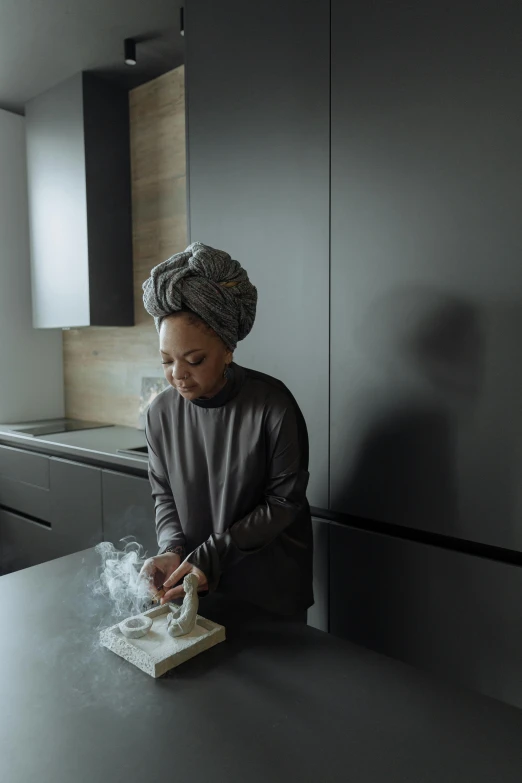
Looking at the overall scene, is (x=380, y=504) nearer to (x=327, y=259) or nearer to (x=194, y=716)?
(x=327, y=259)

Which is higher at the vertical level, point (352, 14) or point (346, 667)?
point (352, 14)

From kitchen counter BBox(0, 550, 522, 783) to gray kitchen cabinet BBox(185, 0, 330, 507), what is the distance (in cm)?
87

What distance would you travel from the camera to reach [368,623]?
5.59 feet

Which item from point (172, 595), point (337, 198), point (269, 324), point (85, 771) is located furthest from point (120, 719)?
point (337, 198)

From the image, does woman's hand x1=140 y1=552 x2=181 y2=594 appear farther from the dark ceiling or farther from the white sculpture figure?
the dark ceiling

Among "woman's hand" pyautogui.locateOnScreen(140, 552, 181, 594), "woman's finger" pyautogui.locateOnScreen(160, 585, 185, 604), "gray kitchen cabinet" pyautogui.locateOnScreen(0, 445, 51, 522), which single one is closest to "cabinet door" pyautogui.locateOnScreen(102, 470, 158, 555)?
"gray kitchen cabinet" pyautogui.locateOnScreen(0, 445, 51, 522)

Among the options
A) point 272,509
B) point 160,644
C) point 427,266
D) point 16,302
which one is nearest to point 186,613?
point 160,644

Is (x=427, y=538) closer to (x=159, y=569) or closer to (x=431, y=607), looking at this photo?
(x=431, y=607)

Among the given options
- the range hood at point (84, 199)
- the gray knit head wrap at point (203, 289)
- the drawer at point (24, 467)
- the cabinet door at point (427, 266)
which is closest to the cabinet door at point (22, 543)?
the drawer at point (24, 467)

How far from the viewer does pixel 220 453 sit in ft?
4.48

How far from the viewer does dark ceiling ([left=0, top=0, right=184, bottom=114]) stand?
241 cm

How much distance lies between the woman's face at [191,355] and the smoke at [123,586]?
1.31 ft

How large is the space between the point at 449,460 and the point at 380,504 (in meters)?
0.25

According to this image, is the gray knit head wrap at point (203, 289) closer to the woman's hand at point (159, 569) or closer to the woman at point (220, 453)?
the woman at point (220, 453)
